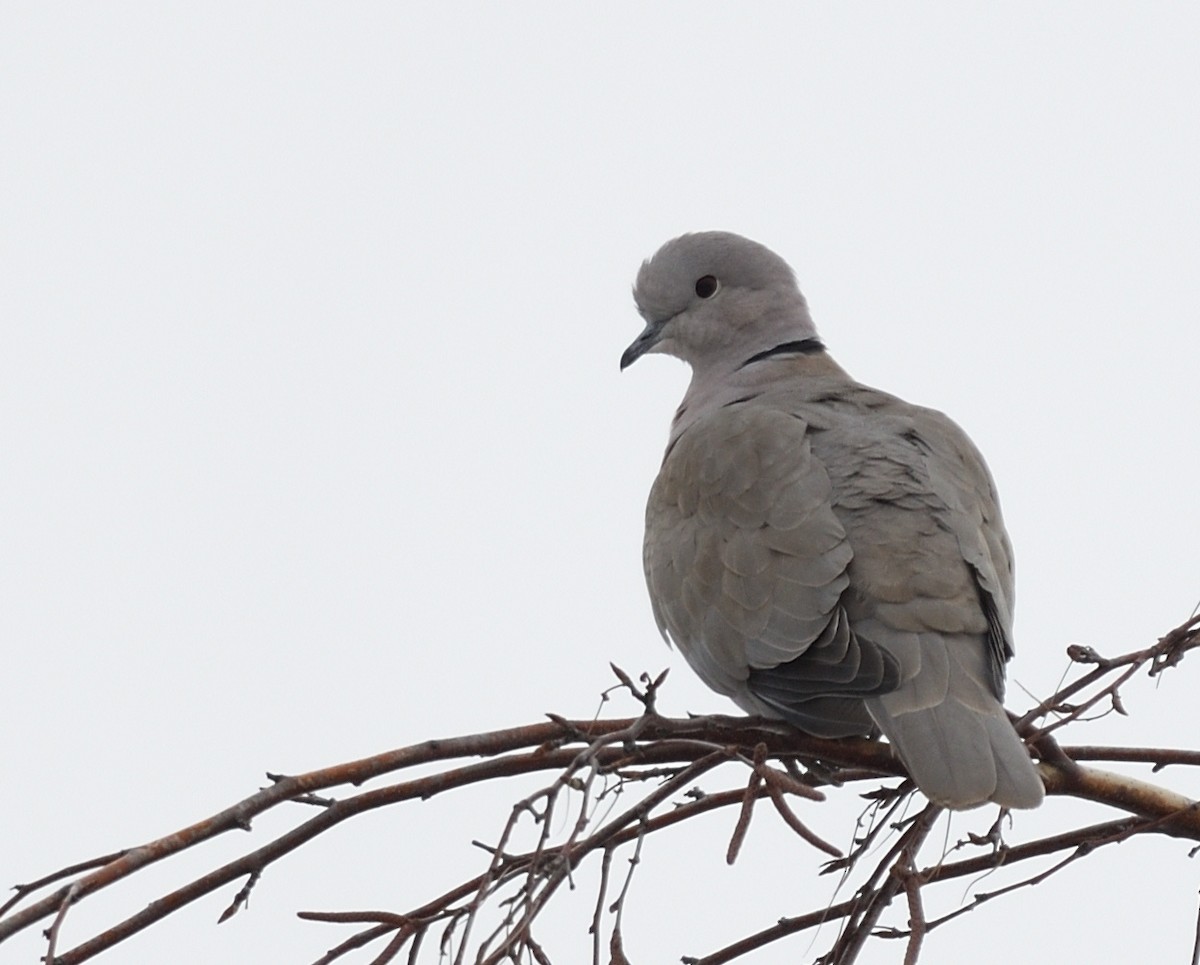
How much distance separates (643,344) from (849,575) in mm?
1937

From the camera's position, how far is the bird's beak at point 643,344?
4688 mm

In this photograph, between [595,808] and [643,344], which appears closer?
[595,808]

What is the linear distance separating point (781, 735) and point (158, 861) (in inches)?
43.8

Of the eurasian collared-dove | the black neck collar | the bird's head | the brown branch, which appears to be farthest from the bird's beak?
the brown branch

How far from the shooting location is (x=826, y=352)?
4441mm

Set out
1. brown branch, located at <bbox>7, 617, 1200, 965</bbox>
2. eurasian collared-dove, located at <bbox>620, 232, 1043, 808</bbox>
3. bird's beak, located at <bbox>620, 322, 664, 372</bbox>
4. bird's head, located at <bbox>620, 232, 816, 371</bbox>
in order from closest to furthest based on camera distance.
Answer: brown branch, located at <bbox>7, 617, 1200, 965</bbox> < eurasian collared-dove, located at <bbox>620, 232, 1043, 808</bbox> < bird's head, located at <bbox>620, 232, 816, 371</bbox> < bird's beak, located at <bbox>620, 322, 664, 372</bbox>

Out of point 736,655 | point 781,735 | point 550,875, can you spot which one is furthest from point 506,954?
point 736,655

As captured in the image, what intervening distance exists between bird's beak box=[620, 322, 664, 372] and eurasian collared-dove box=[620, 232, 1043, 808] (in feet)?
2.74

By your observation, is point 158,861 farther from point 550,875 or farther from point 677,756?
point 677,756

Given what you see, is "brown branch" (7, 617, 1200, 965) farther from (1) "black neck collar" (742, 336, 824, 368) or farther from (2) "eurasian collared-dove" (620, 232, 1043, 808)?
(1) "black neck collar" (742, 336, 824, 368)

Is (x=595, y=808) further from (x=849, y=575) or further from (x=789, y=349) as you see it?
(x=789, y=349)

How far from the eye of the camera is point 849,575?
9.44 ft

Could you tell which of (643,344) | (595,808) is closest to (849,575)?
(595,808)

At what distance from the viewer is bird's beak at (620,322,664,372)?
4688 millimetres
